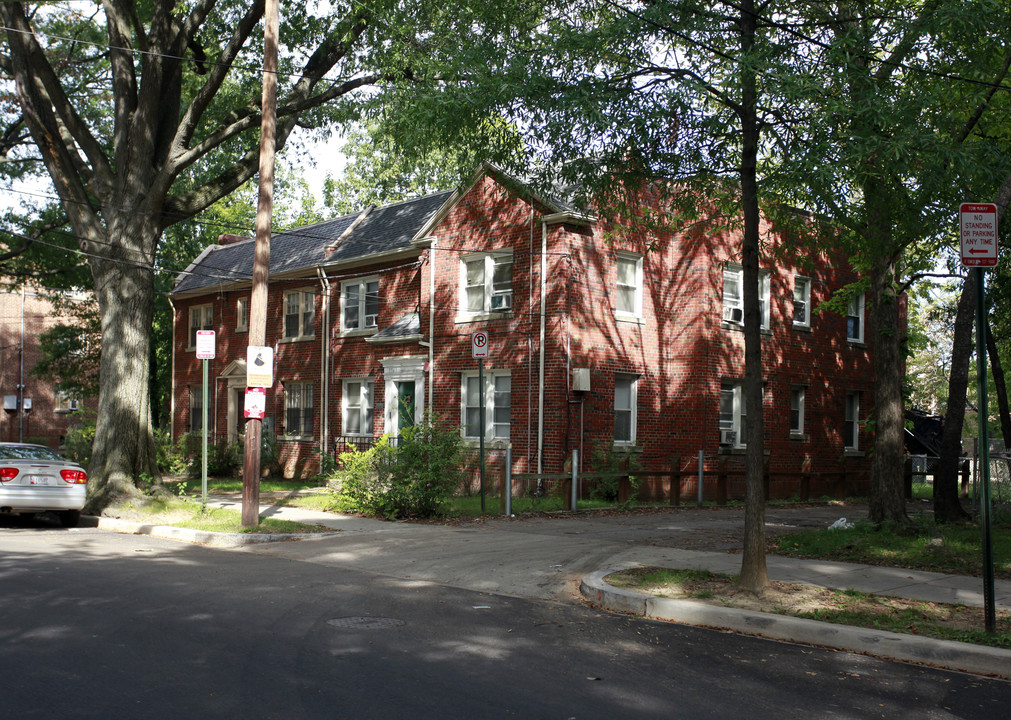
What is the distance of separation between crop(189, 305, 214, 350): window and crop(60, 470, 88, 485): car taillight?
16624 millimetres

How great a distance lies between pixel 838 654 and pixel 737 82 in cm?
543

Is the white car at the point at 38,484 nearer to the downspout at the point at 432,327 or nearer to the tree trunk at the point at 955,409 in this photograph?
the downspout at the point at 432,327

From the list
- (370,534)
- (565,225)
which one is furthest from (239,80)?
(370,534)

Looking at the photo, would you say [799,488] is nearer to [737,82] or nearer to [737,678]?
[737,82]

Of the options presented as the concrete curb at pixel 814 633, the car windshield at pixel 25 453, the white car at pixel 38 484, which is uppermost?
the car windshield at pixel 25 453

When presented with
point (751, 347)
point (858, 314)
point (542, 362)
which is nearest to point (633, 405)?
point (542, 362)

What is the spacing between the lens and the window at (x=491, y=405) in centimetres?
2145

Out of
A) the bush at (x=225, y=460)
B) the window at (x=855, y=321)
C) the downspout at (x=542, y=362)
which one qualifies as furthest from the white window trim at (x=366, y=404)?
the window at (x=855, y=321)

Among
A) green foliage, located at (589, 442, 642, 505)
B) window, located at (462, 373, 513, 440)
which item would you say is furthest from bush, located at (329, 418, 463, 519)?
window, located at (462, 373, 513, 440)

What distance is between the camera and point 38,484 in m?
14.7

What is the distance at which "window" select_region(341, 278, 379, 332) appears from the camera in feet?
83.9

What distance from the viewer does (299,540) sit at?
45.3 feet

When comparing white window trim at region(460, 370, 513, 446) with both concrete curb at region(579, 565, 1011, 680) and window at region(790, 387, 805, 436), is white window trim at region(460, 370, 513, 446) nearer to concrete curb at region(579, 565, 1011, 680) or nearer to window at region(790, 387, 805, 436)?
window at region(790, 387, 805, 436)

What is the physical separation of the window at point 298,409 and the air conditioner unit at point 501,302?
8098mm
